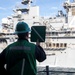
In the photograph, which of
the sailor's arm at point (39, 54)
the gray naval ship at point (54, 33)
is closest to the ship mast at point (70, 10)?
the gray naval ship at point (54, 33)

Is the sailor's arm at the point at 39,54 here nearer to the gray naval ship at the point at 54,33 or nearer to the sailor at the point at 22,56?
the sailor at the point at 22,56

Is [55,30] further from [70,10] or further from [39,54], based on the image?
[39,54]

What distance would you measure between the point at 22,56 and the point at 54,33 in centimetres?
3341

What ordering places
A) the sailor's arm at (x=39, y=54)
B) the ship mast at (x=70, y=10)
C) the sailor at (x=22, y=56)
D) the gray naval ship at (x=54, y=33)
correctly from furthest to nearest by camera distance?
the ship mast at (x=70, y=10) → the gray naval ship at (x=54, y=33) → the sailor's arm at (x=39, y=54) → the sailor at (x=22, y=56)

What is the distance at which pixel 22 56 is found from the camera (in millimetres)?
3303

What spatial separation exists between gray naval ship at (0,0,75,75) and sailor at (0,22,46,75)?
2835cm

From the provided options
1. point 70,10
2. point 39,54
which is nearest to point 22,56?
point 39,54

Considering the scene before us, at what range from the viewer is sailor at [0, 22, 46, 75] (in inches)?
128

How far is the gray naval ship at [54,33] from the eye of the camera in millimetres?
33500

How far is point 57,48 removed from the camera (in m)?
34.6

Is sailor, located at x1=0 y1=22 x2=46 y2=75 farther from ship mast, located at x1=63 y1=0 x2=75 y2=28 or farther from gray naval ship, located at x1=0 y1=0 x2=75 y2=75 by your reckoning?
ship mast, located at x1=63 y1=0 x2=75 y2=28

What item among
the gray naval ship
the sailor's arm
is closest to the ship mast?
the gray naval ship

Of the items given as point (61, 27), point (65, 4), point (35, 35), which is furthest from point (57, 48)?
point (35, 35)

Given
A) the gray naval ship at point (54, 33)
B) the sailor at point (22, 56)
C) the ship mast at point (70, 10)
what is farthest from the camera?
the ship mast at point (70, 10)
